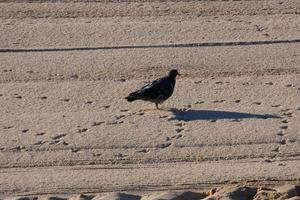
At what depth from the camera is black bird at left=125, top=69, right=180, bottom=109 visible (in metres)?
10.1

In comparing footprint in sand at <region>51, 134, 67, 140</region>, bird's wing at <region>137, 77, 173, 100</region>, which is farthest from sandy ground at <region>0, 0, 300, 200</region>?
bird's wing at <region>137, 77, 173, 100</region>

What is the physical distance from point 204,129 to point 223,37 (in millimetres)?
2645

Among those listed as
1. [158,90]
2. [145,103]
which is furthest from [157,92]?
[145,103]

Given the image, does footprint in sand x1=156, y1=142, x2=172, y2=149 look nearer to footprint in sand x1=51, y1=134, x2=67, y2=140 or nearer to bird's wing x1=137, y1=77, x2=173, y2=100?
footprint in sand x1=51, y1=134, x2=67, y2=140

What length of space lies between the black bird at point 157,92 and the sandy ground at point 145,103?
0.35ft

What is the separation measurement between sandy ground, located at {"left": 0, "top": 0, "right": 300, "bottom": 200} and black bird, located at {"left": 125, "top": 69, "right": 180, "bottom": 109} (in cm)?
11

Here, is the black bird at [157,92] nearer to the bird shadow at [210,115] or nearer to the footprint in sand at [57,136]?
the bird shadow at [210,115]

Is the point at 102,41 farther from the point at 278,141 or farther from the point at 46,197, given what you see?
the point at 46,197

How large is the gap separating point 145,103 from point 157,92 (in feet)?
1.43

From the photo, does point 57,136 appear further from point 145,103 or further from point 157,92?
point 145,103

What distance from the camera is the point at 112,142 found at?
913 centimetres

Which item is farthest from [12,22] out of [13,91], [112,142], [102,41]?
[112,142]

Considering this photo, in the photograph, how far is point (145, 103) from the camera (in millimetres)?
10438

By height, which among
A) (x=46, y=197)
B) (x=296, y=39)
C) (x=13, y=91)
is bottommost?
(x=46, y=197)
